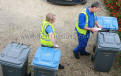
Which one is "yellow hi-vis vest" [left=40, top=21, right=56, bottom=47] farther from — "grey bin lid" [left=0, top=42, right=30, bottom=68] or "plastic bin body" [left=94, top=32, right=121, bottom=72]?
"plastic bin body" [left=94, top=32, right=121, bottom=72]

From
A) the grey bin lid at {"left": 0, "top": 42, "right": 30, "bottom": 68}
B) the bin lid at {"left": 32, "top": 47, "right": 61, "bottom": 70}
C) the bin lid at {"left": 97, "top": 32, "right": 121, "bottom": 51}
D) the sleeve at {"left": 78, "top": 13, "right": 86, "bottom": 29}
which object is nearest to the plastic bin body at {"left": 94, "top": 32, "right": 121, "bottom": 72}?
the bin lid at {"left": 97, "top": 32, "right": 121, "bottom": 51}

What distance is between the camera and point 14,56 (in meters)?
3.98

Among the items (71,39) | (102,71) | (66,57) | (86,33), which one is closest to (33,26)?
(71,39)

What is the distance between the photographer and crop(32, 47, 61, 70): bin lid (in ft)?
12.6

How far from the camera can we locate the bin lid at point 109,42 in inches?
175

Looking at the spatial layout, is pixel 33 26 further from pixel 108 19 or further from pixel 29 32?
pixel 108 19

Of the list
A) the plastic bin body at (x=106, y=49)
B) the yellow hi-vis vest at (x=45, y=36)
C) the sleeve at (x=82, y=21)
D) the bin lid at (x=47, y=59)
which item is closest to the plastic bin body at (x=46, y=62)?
the bin lid at (x=47, y=59)

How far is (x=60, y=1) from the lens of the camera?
28.3ft

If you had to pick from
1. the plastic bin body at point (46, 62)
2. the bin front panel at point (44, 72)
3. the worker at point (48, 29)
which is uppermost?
the worker at point (48, 29)

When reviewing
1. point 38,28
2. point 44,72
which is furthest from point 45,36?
point 38,28

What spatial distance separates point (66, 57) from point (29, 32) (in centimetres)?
188

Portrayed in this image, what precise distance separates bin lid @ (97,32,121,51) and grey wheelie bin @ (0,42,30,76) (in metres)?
1.90

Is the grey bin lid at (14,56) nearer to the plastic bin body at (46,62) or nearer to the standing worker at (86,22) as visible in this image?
the plastic bin body at (46,62)

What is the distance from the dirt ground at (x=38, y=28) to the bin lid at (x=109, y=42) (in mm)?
1028
